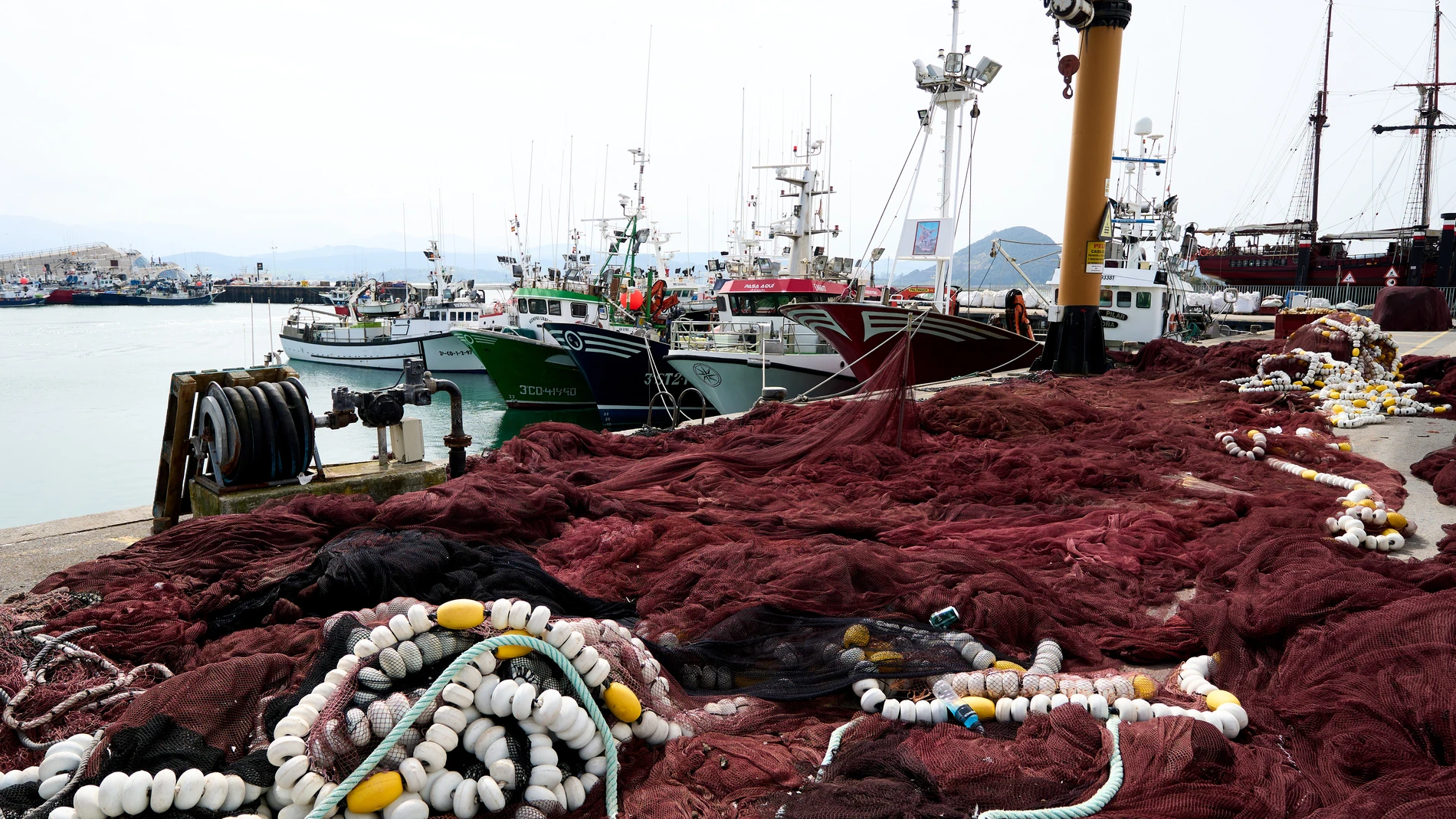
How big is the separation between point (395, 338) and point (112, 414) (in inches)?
463

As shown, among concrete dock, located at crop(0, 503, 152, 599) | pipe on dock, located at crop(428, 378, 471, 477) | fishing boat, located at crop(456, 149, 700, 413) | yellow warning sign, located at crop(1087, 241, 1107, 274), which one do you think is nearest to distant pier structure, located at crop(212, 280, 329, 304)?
fishing boat, located at crop(456, 149, 700, 413)

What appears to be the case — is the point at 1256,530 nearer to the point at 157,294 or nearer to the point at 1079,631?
the point at 1079,631

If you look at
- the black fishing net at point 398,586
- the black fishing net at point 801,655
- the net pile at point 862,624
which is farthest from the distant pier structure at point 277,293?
the black fishing net at point 801,655

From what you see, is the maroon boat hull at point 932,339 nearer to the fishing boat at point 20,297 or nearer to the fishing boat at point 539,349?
the fishing boat at point 539,349

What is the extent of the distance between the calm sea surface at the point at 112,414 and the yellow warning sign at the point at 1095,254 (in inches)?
358

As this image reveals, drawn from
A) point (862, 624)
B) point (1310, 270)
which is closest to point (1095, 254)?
point (862, 624)

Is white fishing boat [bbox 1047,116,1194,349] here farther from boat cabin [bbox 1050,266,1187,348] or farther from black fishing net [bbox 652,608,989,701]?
black fishing net [bbox 652,608,989,701]

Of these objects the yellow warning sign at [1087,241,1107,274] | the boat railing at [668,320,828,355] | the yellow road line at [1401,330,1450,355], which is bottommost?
the boat railing at [668,320,828,355]

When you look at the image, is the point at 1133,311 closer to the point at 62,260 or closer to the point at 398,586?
Answer: the point at 398,586

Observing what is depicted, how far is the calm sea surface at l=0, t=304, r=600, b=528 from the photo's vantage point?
14.2m

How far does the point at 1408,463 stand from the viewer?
526 centimetres

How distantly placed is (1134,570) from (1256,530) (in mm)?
519

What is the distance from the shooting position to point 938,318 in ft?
36.3

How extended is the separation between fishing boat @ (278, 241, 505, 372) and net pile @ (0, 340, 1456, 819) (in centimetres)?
2597
